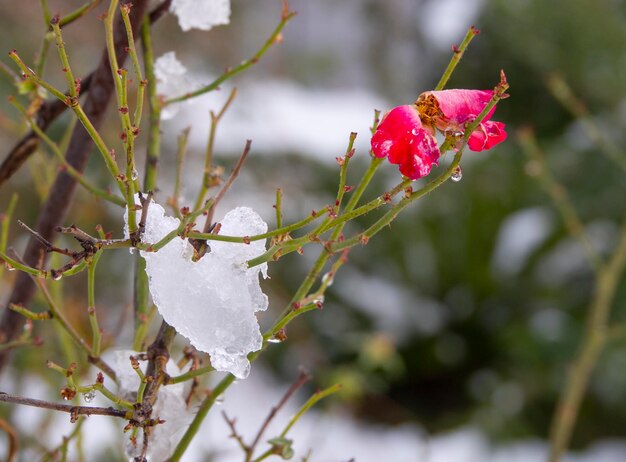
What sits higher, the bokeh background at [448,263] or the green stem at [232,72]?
the bokeh background at [448,263]

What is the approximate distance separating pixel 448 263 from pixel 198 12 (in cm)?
227

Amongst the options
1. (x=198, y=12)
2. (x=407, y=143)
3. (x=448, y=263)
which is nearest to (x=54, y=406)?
(x=407, y=143)

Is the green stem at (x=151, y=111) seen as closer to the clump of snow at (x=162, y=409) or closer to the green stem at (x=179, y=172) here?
the green stem at (x=179, y=172)

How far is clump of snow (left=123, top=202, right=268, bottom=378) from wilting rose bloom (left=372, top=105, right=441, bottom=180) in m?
0.10

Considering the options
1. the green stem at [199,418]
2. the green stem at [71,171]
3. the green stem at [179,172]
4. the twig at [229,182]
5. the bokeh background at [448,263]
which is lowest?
the green stem at [199,418]

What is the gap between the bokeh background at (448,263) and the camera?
2.27 meters

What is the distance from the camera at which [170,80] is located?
0.56m

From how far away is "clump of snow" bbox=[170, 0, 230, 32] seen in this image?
1.75 feet

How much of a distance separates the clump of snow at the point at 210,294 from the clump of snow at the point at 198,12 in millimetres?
200

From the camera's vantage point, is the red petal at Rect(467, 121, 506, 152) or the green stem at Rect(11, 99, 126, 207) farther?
the green stem at Rect(11, 99, 126, 207)

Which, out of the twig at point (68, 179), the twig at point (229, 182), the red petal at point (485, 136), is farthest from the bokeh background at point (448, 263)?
the red petal at point (485, 136)

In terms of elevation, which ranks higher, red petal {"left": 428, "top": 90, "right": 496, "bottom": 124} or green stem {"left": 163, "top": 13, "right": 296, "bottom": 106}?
green stem {"left": 163, "top": 13, "right": 296, "bottom": 106}

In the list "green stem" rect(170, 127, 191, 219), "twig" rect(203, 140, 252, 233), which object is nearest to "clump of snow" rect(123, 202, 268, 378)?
"twig" rect(203, 140, 252, 233)

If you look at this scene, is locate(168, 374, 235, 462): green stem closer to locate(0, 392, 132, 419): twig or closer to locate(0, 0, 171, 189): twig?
locate(0, 392, 132, 419): twig
